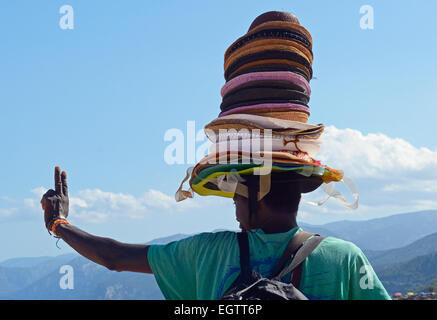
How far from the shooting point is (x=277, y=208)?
95.0 inches

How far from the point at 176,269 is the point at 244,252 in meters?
0.42

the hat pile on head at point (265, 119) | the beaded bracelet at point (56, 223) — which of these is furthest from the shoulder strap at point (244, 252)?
the beaded bracelet at point (56, 223)

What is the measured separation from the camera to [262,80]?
2.68m

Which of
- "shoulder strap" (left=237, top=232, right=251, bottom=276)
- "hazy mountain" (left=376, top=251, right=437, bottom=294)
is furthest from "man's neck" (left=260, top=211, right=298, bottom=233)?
"hazy mountain" (left=376, top=251, right=437, bottom=294)

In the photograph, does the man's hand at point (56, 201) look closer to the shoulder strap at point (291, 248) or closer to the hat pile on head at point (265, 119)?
the hat pile on head at point (265, 119)

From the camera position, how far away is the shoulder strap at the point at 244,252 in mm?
2217

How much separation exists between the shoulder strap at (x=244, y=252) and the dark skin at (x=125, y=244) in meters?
0.11

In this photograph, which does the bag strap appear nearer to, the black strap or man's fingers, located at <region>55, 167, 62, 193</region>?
the black strap

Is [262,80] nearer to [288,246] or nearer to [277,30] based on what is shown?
[277,30]

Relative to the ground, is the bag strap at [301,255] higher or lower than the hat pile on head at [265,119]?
lower

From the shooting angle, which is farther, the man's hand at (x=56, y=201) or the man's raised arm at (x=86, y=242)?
the man's hand at (x=56, y=201)

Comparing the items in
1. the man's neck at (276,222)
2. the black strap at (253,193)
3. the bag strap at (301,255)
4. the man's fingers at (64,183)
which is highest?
the man's fingers at (64,183)
